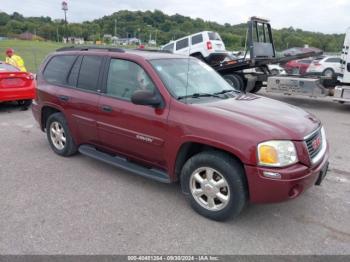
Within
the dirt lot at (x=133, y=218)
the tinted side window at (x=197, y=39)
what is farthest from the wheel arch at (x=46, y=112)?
the tinted side window at (x=197, y=39)

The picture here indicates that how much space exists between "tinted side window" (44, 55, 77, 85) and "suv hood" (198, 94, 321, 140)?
2.50 m

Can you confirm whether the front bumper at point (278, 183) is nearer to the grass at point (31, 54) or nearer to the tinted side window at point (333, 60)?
the grass at point (31, 54)

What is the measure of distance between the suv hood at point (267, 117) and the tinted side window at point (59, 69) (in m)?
2.50

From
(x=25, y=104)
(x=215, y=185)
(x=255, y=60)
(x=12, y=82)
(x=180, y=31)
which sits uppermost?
(x=180, y=31)

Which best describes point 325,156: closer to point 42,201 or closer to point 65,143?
point 42,201

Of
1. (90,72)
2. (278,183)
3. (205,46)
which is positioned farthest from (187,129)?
(205,46)

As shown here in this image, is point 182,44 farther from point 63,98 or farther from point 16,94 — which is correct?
point 63,98

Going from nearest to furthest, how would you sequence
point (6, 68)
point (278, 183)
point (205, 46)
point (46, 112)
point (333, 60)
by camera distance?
point (278, 183) < point (46, 112) < point (6, 68) < point (205, 46) < point (333, 60)

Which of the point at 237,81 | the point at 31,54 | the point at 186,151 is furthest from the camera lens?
the point at 31,54

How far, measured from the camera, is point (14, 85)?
349 inches

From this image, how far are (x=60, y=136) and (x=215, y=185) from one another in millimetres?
2960

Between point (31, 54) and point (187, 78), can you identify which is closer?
point (187, 78)

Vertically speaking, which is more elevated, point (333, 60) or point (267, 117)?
point (333, 60)

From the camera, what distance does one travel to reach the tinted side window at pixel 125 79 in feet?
13.5
